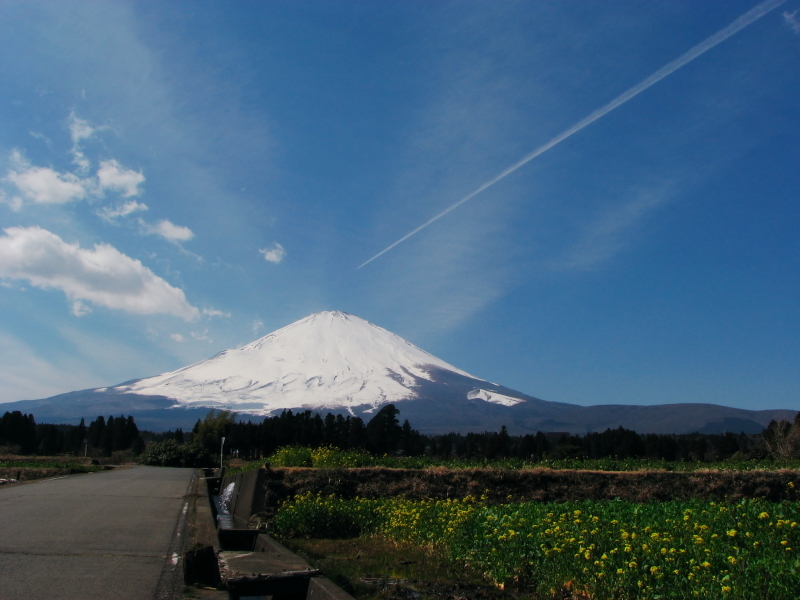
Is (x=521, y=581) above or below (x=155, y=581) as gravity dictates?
below

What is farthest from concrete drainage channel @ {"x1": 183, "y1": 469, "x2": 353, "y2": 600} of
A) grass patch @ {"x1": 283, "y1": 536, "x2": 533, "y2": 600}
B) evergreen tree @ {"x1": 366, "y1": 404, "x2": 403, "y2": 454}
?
evergreen tree @ {"x1": 366, "y1": 404, "x2": 403, "y2": 454}

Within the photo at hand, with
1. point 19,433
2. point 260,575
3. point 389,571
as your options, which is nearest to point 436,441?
point 19,433

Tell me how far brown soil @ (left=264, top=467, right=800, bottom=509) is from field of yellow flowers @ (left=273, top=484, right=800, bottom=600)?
12.8 feet

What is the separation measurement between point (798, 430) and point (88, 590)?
35.2 meters

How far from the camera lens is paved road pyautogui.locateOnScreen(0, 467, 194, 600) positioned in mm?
4136

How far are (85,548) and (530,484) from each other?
375 inches

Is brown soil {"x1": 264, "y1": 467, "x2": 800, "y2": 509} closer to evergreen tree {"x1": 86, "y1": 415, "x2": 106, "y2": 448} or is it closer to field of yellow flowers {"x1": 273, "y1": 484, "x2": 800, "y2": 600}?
field of yellow flowers {"x1": 273, "y1": 484, "x2": 800, "y2": 600}

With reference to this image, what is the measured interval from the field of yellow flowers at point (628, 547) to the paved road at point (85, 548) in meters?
3.42

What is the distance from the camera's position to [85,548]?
5.66 meters

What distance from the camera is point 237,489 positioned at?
49.3 ft

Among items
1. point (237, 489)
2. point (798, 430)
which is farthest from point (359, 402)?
point (237, 489)

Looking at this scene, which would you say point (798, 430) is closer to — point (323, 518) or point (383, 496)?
point (383, 496)

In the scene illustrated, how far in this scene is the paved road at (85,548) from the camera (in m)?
4.14

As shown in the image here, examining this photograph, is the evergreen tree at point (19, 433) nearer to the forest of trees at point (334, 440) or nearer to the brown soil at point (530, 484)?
the forest of trees at point (334, 440)
